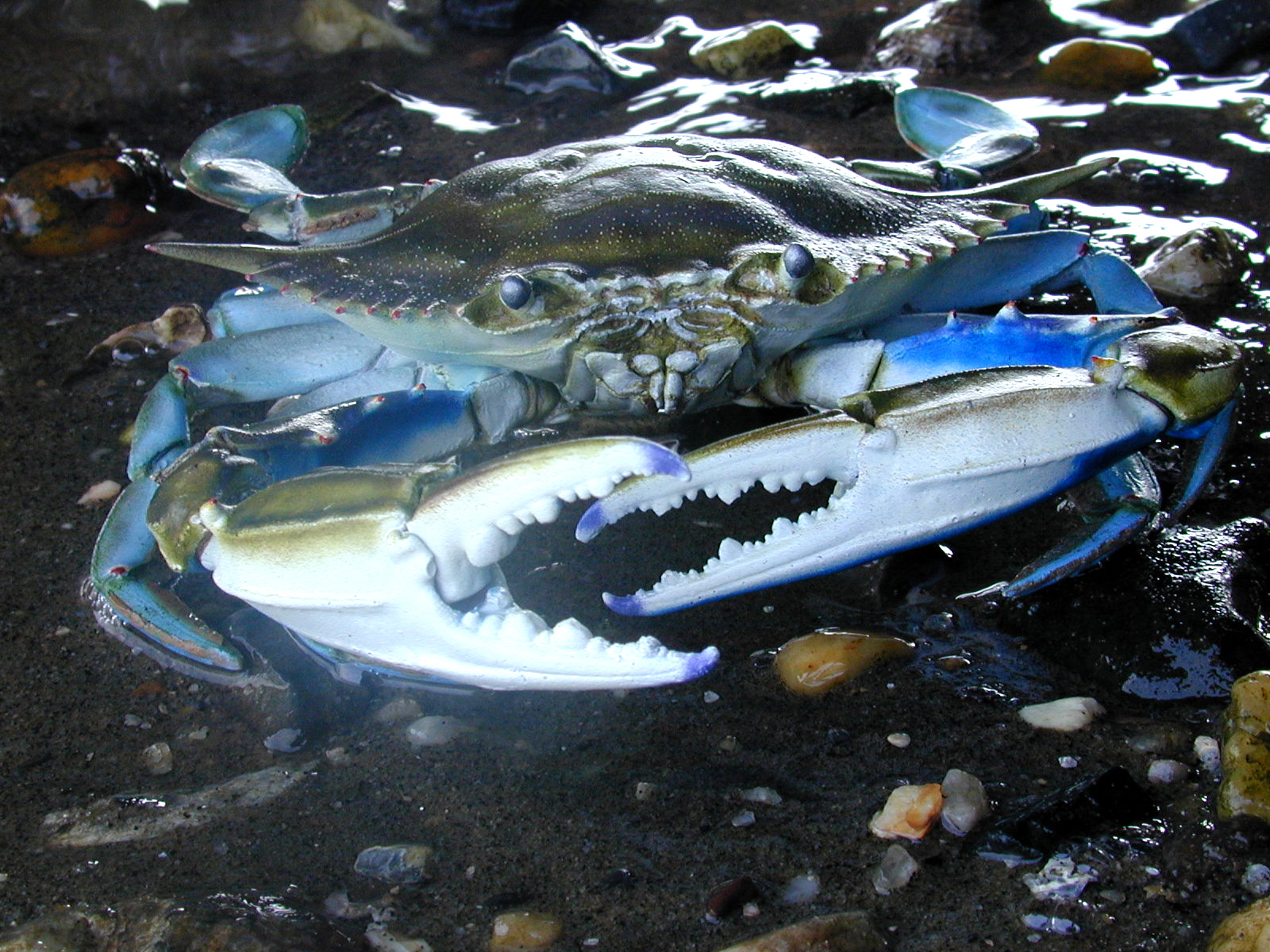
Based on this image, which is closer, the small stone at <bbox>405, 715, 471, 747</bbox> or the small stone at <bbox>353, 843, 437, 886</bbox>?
the small stone at <bbox>353, 843, 437, 886</bbox>

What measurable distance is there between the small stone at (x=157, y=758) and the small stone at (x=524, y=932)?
72 cm

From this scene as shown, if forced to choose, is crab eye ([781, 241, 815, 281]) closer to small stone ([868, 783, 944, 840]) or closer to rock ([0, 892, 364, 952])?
small stone ([868, 783, 944, 840])

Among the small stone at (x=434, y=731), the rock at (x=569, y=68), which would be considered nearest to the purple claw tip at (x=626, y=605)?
the small stone at (x=434, y=731)

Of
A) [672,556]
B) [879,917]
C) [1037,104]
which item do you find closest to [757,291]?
[672,556]

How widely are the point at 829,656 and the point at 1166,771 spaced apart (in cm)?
55

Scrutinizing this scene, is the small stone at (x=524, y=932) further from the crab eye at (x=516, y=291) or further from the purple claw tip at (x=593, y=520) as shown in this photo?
the crab eye at (x=516, y=291)

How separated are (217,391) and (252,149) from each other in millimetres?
918

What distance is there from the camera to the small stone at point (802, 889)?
5.23ft

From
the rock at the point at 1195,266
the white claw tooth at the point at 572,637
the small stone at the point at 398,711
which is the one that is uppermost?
the white claw tooth at the point at 572,637

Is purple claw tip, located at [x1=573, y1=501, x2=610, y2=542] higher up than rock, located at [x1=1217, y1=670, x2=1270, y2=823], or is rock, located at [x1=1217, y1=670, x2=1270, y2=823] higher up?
purple claw tip, located at [x1=573, y1=501, x2=610, y2=542]

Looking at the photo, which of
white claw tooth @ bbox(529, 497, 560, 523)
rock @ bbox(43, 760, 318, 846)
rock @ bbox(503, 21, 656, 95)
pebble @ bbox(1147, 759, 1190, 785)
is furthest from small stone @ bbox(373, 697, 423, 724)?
rock @ bbox(503, 21, 656, 95)

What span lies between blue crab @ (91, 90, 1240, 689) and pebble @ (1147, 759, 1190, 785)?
426 mm

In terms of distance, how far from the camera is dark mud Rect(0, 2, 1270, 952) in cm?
160

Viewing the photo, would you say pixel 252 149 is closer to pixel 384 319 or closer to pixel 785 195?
pixel 384 319
